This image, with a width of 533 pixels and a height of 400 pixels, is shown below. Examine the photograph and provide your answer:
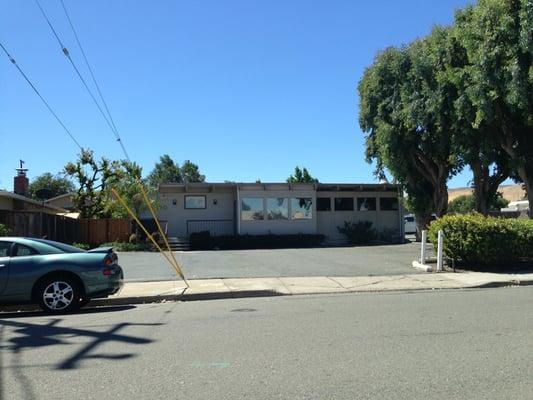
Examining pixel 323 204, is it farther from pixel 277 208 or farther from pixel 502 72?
pixel 502 72

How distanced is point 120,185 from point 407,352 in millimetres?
27146

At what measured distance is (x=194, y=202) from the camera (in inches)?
1260

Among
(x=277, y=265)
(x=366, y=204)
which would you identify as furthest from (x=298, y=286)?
(x=366, y=204)

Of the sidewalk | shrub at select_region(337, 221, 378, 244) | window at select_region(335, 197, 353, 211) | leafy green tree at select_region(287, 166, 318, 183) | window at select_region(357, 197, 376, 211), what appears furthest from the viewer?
leafy green tree at select_region(287, 166, 318, 183)

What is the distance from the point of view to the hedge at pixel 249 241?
29547 mm

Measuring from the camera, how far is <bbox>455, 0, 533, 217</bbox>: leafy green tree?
1894 cm

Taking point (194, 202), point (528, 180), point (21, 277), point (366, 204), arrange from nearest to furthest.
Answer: point (21, 277) < point (528, 180) < point (194, 202) < point (366, 204)

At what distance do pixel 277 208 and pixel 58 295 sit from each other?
831 inches

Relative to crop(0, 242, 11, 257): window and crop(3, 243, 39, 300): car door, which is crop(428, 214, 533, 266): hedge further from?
crop(0, 242, 11, 257): window

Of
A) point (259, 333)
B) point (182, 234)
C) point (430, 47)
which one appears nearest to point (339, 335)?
point (259, 333)

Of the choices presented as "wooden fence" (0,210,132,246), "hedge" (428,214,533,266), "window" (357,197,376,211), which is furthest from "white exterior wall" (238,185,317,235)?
"hedge" (428,214,533,266)

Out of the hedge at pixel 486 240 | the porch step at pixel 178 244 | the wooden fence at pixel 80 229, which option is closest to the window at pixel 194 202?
the porch step at pixel 178 244

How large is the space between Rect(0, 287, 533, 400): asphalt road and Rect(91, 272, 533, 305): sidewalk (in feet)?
6.01

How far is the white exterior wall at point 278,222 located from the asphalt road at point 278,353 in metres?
19.8
